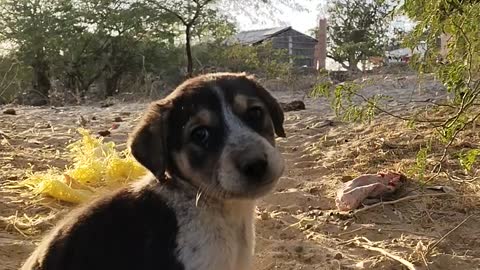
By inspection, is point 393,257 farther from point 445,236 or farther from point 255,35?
point 255,35

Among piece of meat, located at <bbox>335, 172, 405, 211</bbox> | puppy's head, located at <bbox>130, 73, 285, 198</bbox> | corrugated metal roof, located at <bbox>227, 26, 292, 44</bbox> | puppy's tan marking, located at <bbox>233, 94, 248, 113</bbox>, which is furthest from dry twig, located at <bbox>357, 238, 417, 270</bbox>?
corrugated metal roof, located at <bbox>227, 26, 292, 44</bbox>

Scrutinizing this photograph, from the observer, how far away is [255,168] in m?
3.33

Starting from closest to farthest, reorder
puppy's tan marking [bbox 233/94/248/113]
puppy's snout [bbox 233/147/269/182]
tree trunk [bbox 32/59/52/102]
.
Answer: puppy's snout [bbox 233/147/269/182], puppy's tan marking [bbox 233/94/248/113], tree trunk [bbox 32/59/52/102]

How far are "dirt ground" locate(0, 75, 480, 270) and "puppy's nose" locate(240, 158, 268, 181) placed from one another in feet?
4.57

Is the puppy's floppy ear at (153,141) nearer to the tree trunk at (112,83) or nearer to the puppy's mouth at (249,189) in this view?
the puppy's mouth at (249,189)

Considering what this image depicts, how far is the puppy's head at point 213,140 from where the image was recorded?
11.0ft

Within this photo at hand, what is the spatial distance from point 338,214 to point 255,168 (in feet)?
7.89

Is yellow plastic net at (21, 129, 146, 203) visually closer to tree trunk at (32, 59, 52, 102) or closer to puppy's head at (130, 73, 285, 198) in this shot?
puppy's head at (130, 73, 285, 198)

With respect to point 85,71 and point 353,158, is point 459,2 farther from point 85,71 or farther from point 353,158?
point 85,71

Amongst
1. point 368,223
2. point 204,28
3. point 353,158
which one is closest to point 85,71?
point 204,28

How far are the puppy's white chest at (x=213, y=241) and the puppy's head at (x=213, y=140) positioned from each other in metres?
0.16

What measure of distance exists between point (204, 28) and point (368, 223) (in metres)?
20.3

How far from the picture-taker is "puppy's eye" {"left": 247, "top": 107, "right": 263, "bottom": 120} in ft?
12.2

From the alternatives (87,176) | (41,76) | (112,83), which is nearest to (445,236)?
(87,176)
